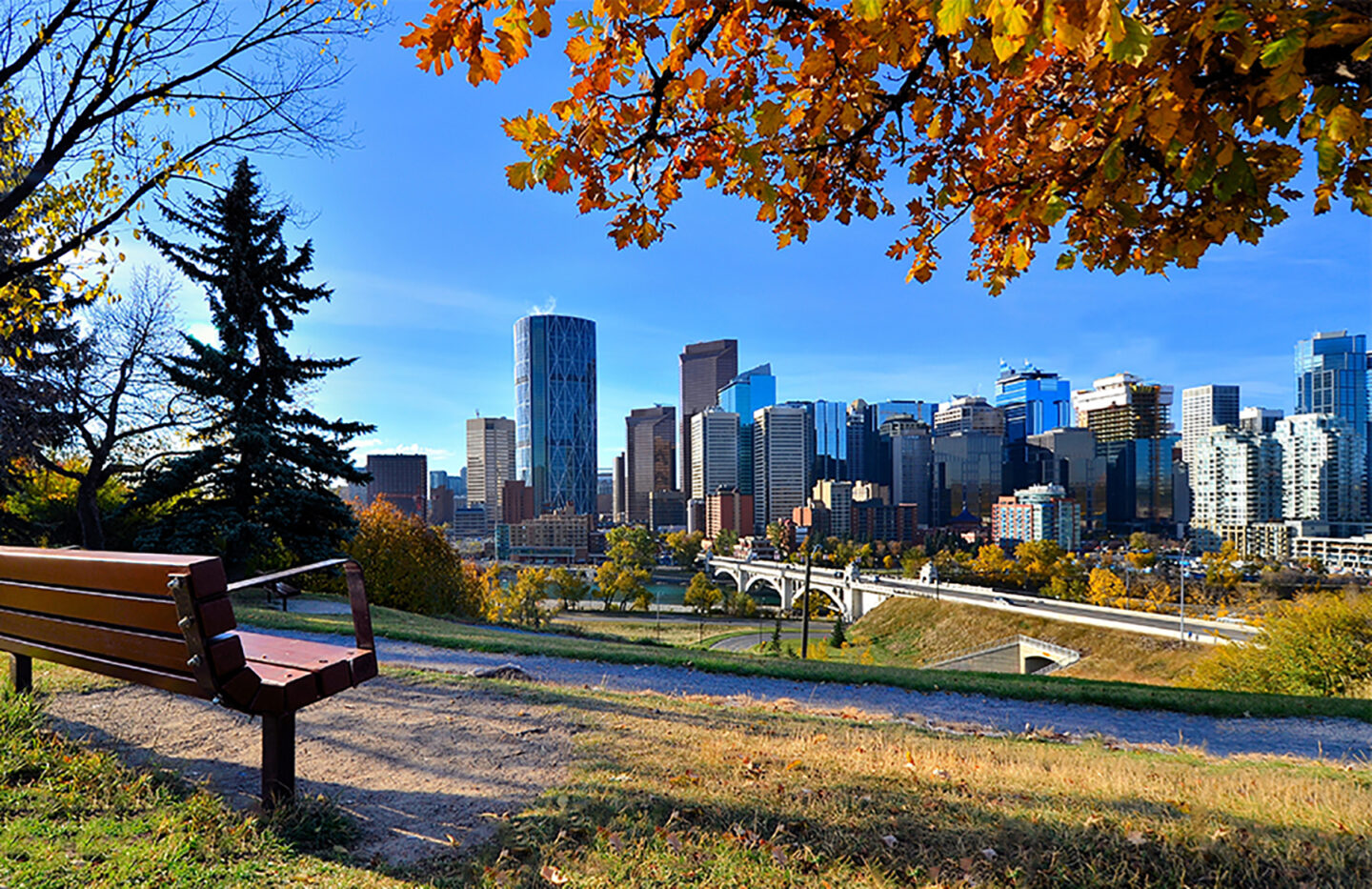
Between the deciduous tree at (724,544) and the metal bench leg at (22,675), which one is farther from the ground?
the metal bench leg at (22,675)

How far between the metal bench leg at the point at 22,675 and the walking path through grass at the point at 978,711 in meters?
2.78

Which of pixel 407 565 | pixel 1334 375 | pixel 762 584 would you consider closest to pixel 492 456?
pixel 762 584

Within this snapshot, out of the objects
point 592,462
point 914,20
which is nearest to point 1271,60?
point 914,20

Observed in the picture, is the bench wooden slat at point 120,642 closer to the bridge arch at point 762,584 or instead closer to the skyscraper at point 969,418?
the bridge arch at point 762,584

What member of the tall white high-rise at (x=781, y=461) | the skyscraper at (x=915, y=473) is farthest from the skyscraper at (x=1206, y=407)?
the tall white high-rise at (x=781, y=461)

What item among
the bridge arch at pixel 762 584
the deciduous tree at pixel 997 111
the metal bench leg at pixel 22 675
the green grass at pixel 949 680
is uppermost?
the deciduous tree at pixel 997 111

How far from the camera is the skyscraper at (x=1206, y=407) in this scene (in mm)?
152125

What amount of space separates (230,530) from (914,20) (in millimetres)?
17619

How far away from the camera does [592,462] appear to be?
563ft

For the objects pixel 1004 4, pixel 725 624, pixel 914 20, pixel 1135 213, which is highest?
pixel 914 20

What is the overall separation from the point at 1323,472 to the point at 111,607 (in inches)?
4581

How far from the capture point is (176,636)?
2.71m

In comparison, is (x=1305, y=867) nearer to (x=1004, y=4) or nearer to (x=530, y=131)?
(x=1004, y=4)

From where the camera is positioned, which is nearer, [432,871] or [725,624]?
[432,871]
